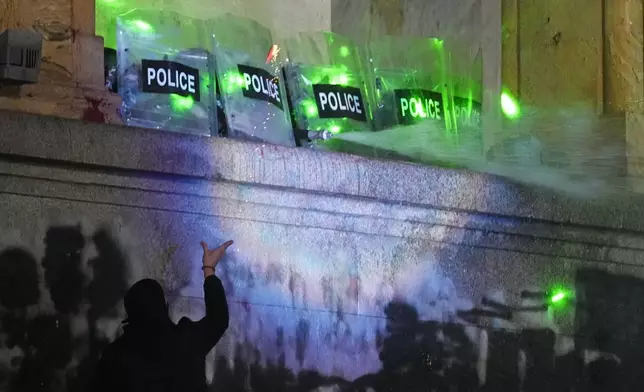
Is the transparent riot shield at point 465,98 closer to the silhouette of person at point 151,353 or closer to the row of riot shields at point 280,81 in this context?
the row of riot shields at point 280,81

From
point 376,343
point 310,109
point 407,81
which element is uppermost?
point 407,81

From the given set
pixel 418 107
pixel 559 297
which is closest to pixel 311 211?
pixel 559 297

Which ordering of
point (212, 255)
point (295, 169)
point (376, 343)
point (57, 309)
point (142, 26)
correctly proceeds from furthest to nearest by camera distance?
point (142, 26), point (376, 343), point (295, 169), point (212, 255), point (57, 309)

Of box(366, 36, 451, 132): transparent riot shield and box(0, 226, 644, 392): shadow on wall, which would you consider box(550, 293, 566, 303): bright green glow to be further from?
box(366, 36, 451, 132): transparent riot shield

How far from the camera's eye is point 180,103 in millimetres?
5340

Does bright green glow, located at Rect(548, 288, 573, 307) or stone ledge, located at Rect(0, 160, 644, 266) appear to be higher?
stone ledge, located at Rect(0, 160, 644, 266)

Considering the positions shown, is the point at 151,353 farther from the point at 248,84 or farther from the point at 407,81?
the point at 407,81

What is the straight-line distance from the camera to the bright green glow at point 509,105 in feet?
22.6

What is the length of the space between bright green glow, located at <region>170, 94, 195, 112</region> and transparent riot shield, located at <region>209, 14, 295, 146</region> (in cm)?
24

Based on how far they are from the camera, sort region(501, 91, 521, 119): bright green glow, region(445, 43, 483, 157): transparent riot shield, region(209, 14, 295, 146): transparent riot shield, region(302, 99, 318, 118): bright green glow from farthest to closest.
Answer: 1. region(501, 91, 521, 119): bright green glow
2. region(445, 43, 483, 157): transparent riot shield
3. region(302, 99, 318, 118): bright green glow
4. region(209, 14, 295, 146): transparent riot shield

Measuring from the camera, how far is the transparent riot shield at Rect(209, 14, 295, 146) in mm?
5547

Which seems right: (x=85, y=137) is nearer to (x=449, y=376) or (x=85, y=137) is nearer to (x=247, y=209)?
(x=247, y=209)

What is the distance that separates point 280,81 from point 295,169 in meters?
1.24

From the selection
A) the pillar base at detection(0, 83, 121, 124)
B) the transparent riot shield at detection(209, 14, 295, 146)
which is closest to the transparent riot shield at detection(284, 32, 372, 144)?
the transparent riot shield at detection(209, 14, 295, 146)
